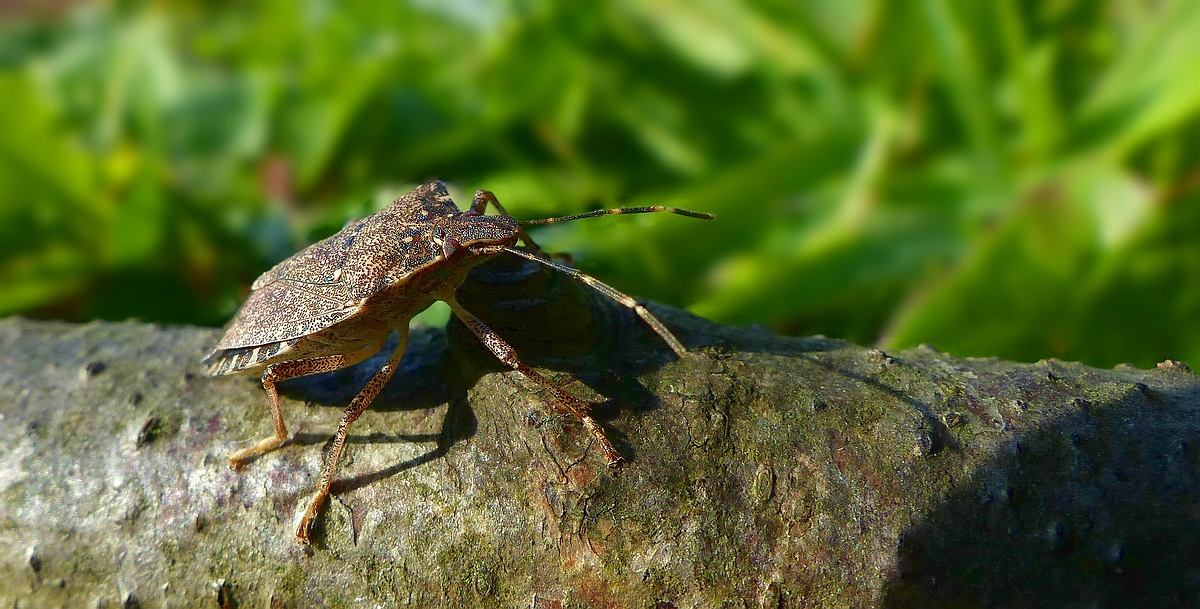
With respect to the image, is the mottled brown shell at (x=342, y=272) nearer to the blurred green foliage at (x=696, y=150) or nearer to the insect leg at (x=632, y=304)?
the insect leg at (x=632, y=304)

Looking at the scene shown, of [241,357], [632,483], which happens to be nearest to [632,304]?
[632,483]

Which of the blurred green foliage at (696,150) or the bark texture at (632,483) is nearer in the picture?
the bark texture at (632,483)

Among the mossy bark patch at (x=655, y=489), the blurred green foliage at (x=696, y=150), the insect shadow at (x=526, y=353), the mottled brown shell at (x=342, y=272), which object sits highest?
the blurred green foliage at (x=696, y=150)

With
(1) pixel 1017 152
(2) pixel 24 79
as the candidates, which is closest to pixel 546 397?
(1) pixel 1017 152

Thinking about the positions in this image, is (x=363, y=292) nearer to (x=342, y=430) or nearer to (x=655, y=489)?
(x=342, y=430)

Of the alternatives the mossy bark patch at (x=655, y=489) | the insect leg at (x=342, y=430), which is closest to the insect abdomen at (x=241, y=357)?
the mossy bark patch at (x=655, y=489)
